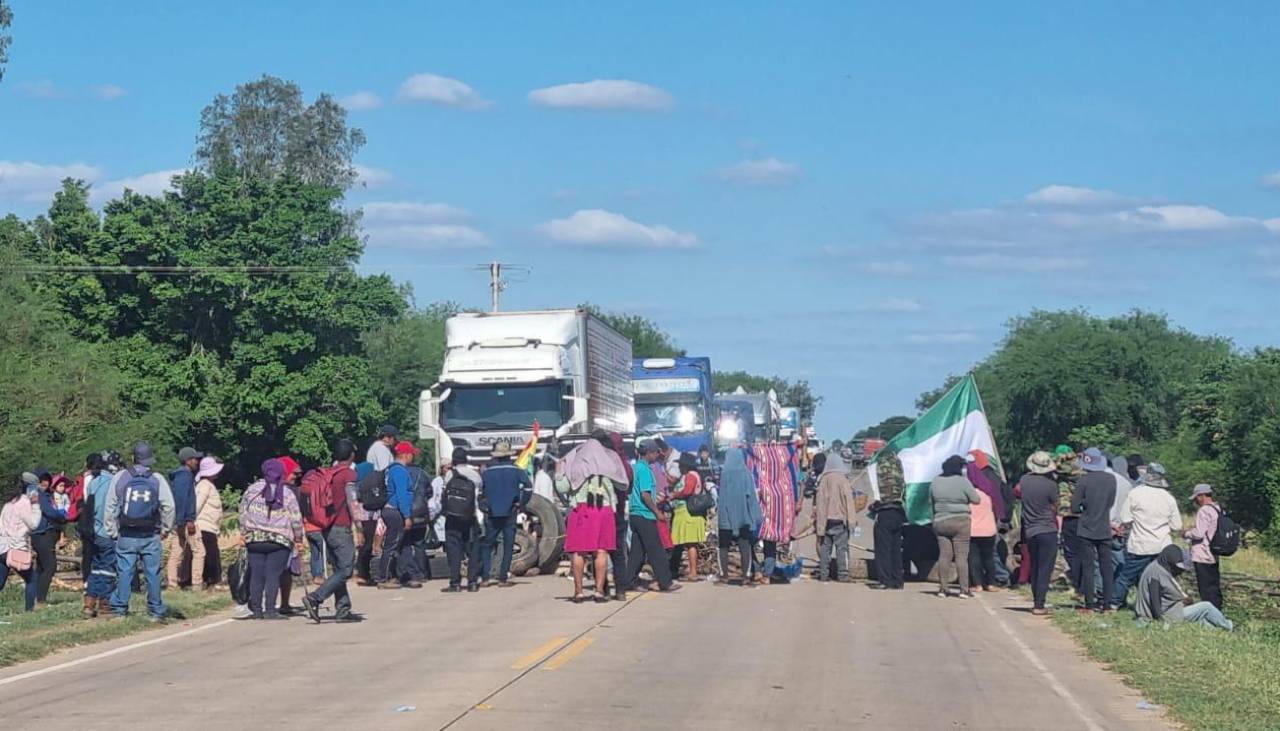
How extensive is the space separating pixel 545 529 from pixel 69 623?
8.26 m

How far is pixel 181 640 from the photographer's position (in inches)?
610

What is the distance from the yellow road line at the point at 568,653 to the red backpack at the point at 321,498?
3.97 metres

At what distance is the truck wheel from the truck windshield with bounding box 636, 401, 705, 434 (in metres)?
17.7

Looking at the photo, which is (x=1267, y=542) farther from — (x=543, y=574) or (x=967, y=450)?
(x=543, y=574)

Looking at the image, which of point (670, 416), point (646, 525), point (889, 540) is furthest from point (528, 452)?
point (670, 416)

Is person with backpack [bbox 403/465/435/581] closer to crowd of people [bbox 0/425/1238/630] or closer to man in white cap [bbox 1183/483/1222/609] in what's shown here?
crowd of people [bbox 0/425/1238/630]

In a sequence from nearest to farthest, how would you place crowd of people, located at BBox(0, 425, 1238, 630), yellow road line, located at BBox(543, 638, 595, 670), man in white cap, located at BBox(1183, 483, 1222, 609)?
yellow road line, located at BBox(543, 638, 595, 670)
crowd of people, located at BBox(0, 425, 1238, 630)
man in white cap, located at BBox(1183, 483, 1222, 609)

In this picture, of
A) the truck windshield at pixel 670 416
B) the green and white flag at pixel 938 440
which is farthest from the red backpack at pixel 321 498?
the truck windshield at pixel 670 416

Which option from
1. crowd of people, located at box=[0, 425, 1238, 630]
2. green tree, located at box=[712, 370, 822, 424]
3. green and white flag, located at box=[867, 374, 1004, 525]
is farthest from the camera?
green tree, located at box=[712, 370, 822, 424]

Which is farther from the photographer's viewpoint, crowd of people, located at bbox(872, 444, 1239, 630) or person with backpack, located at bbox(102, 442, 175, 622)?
crowd of people, located at bbox(872, 444, 1239, 630)

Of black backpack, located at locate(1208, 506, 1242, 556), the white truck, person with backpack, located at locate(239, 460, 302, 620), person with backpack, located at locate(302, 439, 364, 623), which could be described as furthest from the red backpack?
black backpack, located at locate(1208, 506, 1242, 556)

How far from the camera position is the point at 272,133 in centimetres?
6531

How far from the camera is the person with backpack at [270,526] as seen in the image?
1691 centimetres

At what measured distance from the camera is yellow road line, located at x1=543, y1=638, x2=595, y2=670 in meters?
13.3
